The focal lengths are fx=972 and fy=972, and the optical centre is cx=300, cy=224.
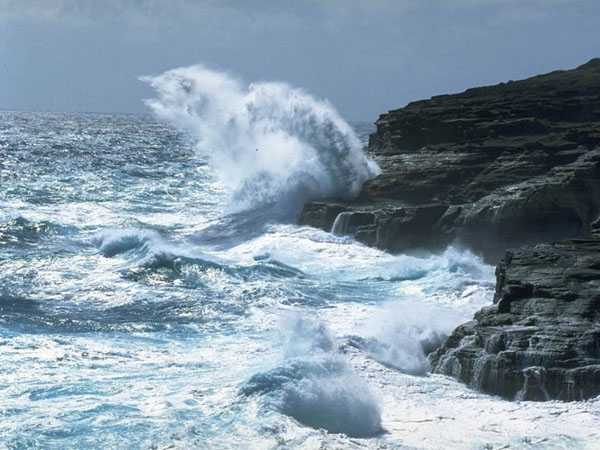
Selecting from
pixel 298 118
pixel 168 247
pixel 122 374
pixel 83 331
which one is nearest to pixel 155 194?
pixel 298 118

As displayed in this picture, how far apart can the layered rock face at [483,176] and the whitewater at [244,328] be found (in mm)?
1052

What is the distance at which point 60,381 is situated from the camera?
47.1ft

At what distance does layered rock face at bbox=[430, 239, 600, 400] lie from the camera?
45.1 ft

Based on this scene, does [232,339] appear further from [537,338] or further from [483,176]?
[483,176]

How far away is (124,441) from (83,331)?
590 cm

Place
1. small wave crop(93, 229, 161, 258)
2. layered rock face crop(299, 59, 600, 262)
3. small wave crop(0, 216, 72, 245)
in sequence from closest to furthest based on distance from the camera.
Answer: layered rock face crop(299, 59, 600, 262) → small wave crop(93, 229, 161, 258) → small wave crop(0, 216, 72, 245)

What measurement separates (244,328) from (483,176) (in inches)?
485

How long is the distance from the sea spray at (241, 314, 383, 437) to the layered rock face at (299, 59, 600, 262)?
35.5 feet

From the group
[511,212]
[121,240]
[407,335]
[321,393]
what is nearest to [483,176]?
[511,212]

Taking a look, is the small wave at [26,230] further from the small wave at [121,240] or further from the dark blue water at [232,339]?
the small wave at [121,240]

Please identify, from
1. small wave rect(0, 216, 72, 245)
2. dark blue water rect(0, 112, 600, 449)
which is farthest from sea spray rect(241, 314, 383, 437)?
small wave rect(0, 216, 72, 245)

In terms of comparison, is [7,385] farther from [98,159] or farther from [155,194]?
[98,159]

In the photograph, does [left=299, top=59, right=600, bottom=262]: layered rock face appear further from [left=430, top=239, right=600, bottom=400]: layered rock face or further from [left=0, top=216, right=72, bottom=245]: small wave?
[left=0, top=216, right=72, bottom=245]: small wave

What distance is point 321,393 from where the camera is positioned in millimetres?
13375
